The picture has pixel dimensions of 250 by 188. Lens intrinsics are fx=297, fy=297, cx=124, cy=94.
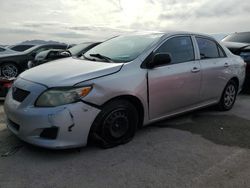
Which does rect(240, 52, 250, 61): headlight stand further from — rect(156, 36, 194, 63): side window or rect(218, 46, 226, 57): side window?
rect(156, 36, 194, 63): side window

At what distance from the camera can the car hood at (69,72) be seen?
348 centimetres

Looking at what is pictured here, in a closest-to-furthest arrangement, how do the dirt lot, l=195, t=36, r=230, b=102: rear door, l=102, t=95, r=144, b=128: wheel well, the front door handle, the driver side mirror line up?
the dirt lot
l=102, t=95, r=144, b=128: wheel well
the driver side mirror
the front door handle
l=195, t=36, r=230, b=102: rear door

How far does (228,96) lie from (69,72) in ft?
11.3

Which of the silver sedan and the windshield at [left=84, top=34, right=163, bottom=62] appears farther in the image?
the windshield at [left=84, top=34, right=163, bottom=62]

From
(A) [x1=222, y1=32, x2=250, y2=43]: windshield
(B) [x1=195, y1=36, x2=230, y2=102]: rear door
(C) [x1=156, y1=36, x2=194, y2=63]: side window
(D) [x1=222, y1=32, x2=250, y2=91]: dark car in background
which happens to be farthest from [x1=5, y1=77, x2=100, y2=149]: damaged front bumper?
(A) [x1=222, y1=32, x2=250, y2=43]: windshield

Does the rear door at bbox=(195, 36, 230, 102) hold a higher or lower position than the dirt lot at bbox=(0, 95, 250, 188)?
higher

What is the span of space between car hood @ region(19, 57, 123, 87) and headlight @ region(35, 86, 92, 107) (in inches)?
3.0

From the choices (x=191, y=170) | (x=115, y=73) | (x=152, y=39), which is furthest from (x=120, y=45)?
(x=191, y=170)

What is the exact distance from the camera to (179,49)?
184 inches

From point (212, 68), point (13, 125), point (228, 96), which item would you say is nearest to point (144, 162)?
point (13, 125)

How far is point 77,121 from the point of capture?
11.1 feet

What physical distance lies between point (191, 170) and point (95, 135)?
1.20 meters

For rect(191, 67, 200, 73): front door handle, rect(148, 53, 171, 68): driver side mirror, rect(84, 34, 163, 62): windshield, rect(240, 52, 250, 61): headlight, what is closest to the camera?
rect(148, 53, 171, 68): driver side mirror

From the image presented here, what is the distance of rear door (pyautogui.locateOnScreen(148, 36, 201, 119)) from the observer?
4137 millimetres
